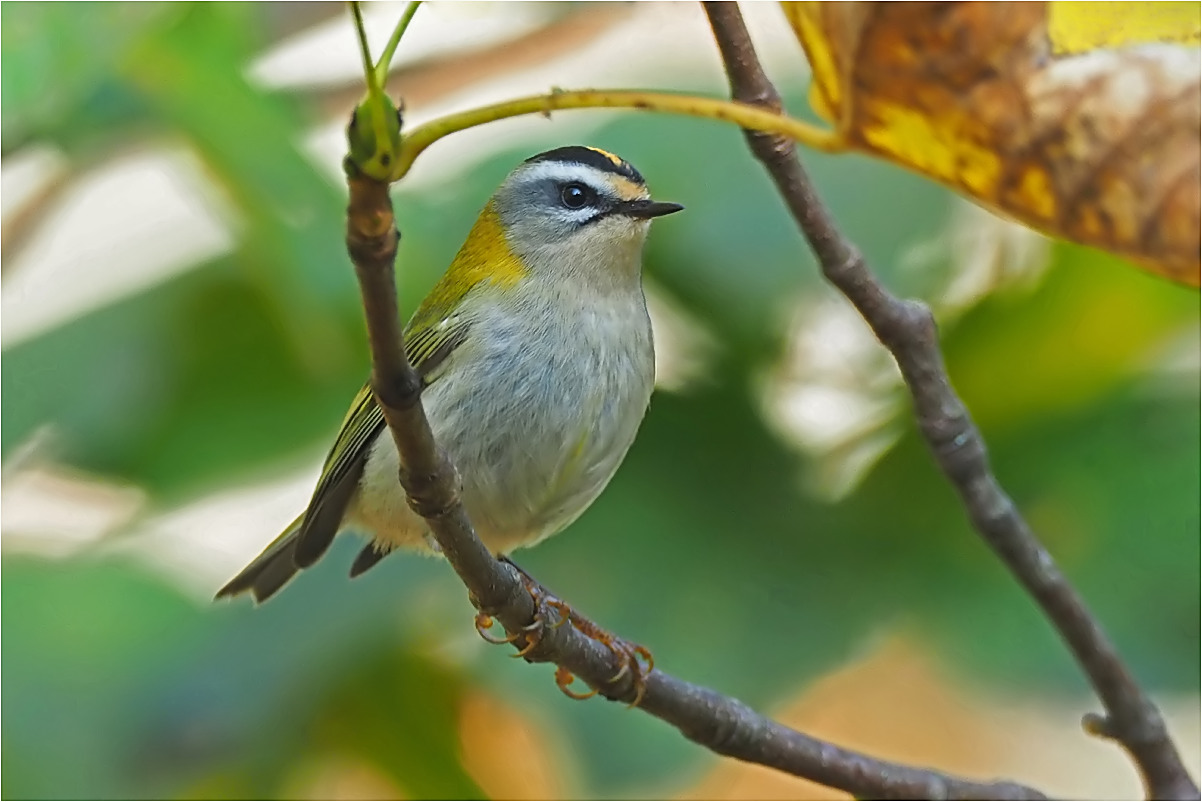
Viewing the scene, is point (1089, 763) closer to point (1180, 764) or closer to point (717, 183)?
point (1180, 764)

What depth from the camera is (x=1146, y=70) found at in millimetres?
492

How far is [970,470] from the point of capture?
1.40m

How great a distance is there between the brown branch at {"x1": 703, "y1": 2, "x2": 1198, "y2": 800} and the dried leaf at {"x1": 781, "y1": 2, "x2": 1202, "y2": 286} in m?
0.77

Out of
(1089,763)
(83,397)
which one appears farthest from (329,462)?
(1089,763)

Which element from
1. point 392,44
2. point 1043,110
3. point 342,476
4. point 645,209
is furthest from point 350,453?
point 1043,110

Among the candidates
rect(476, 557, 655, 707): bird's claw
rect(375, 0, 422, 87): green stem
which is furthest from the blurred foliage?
rect(375, 0, 422, 87): green stem

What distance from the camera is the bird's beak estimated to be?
172 centimetres

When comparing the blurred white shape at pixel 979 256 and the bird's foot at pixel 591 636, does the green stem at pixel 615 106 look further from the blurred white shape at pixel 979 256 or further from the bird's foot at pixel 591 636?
the blurred white shape at pixel 979 256

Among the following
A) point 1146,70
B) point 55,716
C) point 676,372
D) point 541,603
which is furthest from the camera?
point 676,372

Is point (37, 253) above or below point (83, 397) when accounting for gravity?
above

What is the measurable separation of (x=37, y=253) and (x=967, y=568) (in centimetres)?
143

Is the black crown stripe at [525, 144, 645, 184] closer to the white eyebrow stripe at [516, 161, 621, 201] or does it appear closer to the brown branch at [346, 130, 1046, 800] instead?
the white eyebrow stripe at [516, 161, 621, 201]

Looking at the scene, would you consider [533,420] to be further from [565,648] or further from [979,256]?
[979,256]

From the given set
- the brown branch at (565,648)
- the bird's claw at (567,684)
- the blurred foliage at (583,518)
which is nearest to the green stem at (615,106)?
the brown branch at (565,648)
